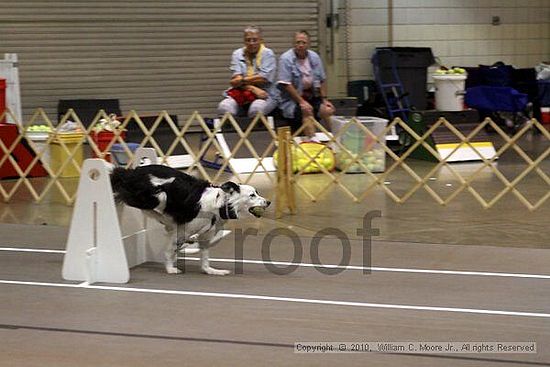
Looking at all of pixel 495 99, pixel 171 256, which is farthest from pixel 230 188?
pixel 495 99

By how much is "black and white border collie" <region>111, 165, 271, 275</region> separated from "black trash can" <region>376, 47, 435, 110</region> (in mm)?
8730

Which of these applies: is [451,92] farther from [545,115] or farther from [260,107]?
[260,107]

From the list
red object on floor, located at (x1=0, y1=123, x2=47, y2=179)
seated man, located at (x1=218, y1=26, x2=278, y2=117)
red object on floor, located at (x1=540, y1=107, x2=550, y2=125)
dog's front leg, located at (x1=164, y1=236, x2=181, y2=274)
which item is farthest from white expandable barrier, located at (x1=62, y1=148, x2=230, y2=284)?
red object on floor, located at (x1=540, y1=107, x2=550, y2=125)

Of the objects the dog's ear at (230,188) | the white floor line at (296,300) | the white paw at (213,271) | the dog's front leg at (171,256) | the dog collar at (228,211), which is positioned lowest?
the white floor line at (296,300)

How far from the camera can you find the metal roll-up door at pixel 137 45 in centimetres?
1348

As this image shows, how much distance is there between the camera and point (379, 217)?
7641 mm

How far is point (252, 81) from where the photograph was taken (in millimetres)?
10250

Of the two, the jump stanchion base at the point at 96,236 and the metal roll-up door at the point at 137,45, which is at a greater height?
the metal roll-up door at the point at 137,45

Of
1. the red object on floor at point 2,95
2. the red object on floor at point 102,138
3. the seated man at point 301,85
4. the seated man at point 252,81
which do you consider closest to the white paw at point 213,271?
the seated man at point 301,85

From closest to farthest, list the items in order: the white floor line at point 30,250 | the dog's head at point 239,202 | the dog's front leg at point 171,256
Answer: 1. the dog's head at point 239,202
2. the dog's front leg at point 171,256
3. the white floor line at point 30,250

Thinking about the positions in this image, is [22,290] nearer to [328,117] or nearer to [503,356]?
[503,356]

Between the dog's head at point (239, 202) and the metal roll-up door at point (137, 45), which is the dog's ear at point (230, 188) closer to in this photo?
the dog's head at point (239, 202)

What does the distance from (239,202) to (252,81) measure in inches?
191

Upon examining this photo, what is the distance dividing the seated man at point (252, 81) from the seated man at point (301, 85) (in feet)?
0.45
